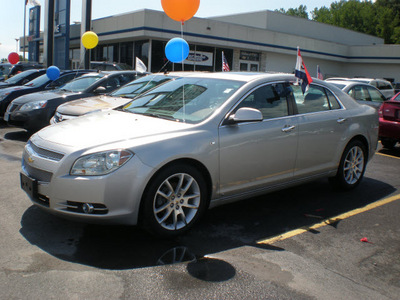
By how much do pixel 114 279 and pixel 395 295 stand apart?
2.14 m

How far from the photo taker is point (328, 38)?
1554 inches

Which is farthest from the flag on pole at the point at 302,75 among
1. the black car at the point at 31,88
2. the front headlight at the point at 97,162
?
the black car at the point at 31,88

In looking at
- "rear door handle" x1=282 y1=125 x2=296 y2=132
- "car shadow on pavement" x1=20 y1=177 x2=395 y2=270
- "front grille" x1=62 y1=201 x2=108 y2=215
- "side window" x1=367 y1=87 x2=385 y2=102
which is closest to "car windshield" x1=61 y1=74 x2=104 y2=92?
"car shadow on pavement" x1=20 y1=177 x2=395 y2=270

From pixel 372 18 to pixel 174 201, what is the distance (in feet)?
245

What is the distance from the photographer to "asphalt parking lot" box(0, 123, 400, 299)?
313 cm

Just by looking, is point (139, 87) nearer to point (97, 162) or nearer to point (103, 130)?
point (103, 130)

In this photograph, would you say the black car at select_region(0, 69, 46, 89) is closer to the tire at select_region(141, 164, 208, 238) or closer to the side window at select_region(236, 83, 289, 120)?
the side window at select_region(236, 83, 289, 120)

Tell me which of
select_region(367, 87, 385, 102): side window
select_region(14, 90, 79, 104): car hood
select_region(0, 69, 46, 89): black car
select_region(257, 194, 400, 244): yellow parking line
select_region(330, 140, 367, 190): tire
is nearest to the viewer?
select_region(257, 194, 400, 244): yellow parking line

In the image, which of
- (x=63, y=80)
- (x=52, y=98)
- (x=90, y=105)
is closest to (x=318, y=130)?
(x=90, y=105)

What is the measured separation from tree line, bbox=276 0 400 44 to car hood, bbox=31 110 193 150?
207 feet

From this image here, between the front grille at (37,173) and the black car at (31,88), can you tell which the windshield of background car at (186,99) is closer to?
the front grille at (37,173)

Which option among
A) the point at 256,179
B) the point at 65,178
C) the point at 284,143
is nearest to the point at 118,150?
the point at 65,178

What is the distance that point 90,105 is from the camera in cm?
821

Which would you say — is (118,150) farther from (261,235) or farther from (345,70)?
(345,70)
